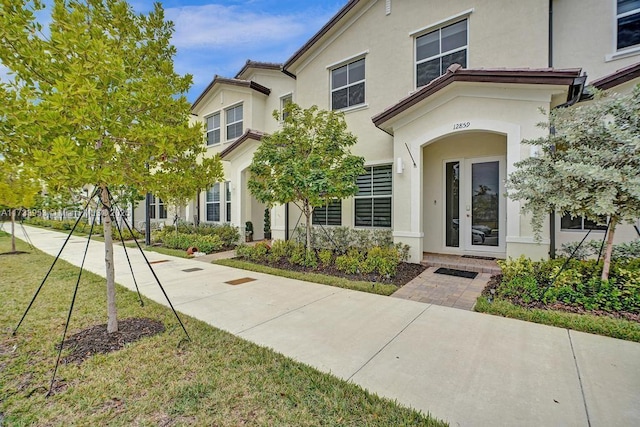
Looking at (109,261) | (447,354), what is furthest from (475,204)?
(109,261)

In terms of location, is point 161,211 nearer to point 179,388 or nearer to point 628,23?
point 179,388

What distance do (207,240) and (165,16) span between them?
8.61m

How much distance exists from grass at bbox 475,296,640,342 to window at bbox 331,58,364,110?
7983 mm

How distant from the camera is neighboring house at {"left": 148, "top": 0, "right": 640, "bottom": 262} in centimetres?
678

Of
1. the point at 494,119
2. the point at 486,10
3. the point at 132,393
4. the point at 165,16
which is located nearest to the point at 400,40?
the point at 486,10

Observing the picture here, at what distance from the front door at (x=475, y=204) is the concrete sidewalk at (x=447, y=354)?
4.50 metres

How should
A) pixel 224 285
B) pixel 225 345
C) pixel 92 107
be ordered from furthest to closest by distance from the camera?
1. pixel 224 285
2. pixel 225 345
3. pixel 92 107

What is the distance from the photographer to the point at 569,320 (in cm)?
433

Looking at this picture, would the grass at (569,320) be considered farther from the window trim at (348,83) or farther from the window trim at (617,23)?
the window trim at (348,83)

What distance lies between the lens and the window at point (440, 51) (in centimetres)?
864

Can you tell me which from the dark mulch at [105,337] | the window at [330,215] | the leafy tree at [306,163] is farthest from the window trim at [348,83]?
the dark mulch at [105,337]

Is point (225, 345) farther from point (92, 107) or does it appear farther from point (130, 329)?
point (92, 107)

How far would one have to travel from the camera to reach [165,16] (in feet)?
14.2

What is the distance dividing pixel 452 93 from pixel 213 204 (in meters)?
12.2
